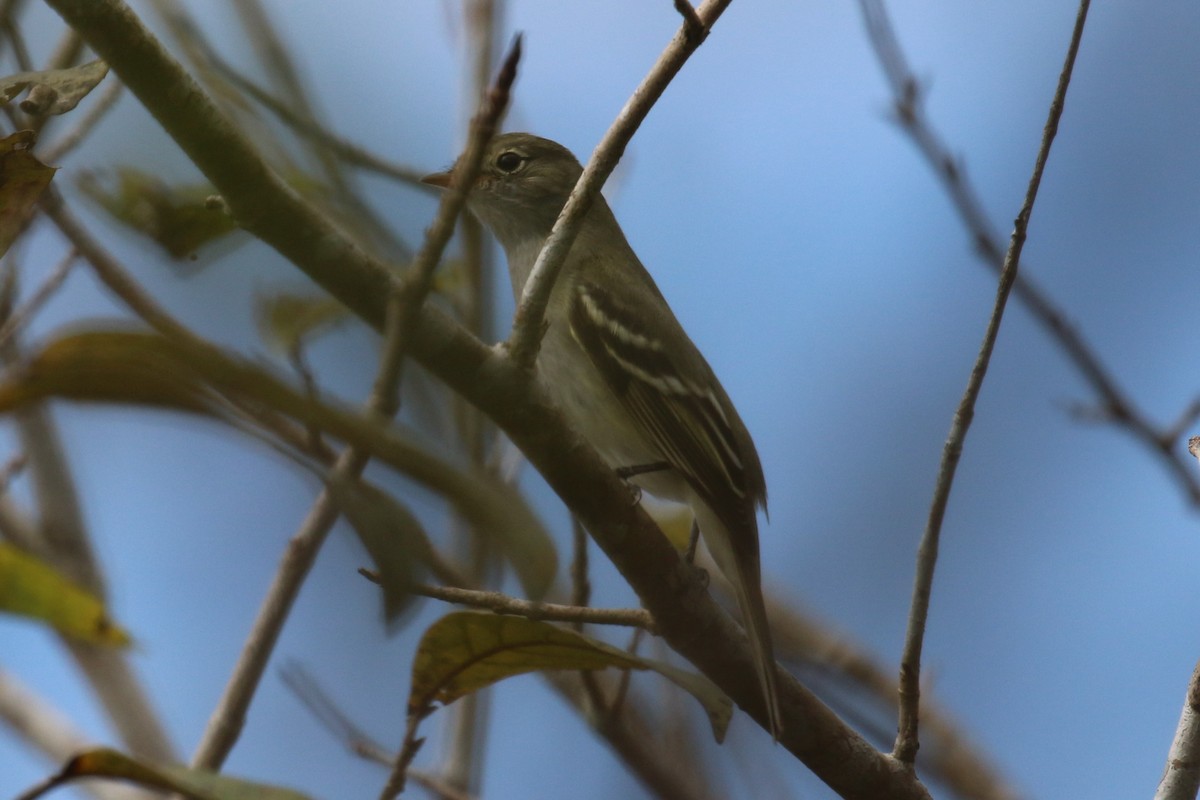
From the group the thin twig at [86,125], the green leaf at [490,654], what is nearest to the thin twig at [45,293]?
the thin twig at [86,125]

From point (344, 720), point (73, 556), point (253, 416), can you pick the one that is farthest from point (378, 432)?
point (73, 556)

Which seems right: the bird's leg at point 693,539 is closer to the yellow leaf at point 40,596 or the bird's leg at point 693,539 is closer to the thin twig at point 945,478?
the thin twig at point 945,478

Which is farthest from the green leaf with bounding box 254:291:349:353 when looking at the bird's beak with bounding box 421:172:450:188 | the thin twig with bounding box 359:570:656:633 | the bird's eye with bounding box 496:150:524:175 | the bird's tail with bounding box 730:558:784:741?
the bird's eye with bounding box 496:150:524:175

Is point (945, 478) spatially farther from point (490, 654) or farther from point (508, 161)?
point (508, 161)

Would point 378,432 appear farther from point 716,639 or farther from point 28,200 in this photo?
point 716,639

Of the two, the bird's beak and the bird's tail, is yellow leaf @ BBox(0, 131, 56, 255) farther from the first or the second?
the bird's beak

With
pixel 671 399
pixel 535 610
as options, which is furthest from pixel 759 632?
pixel 671 399
